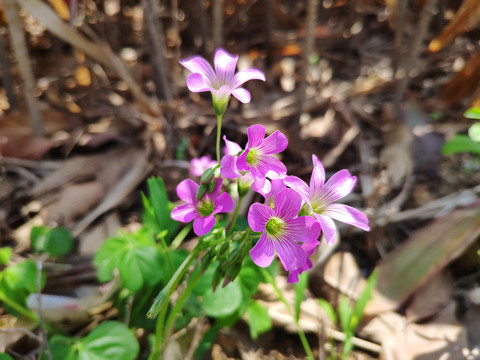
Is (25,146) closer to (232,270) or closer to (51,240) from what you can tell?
(51,240)

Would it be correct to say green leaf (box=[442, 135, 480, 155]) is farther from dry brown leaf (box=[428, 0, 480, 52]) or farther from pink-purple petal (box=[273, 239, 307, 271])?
pink-purple petal (box=[273, 239, 307, 271])

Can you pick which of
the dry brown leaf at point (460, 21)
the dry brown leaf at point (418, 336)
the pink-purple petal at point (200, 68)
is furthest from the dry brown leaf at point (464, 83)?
the pink-purple petal at point (200, 68)

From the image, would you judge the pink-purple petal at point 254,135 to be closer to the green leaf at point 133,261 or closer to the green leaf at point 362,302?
the green leaf at point 133,261

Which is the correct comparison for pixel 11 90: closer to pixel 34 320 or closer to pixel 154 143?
pixel 154 143

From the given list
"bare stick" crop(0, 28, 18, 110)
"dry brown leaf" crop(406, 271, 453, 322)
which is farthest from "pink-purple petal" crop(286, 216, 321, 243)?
"bare stick" crop(0, 28, 18, 110)

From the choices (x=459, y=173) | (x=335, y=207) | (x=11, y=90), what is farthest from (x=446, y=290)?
(x=11, y=90)

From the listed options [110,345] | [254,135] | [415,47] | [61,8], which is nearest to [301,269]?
[254,135]
